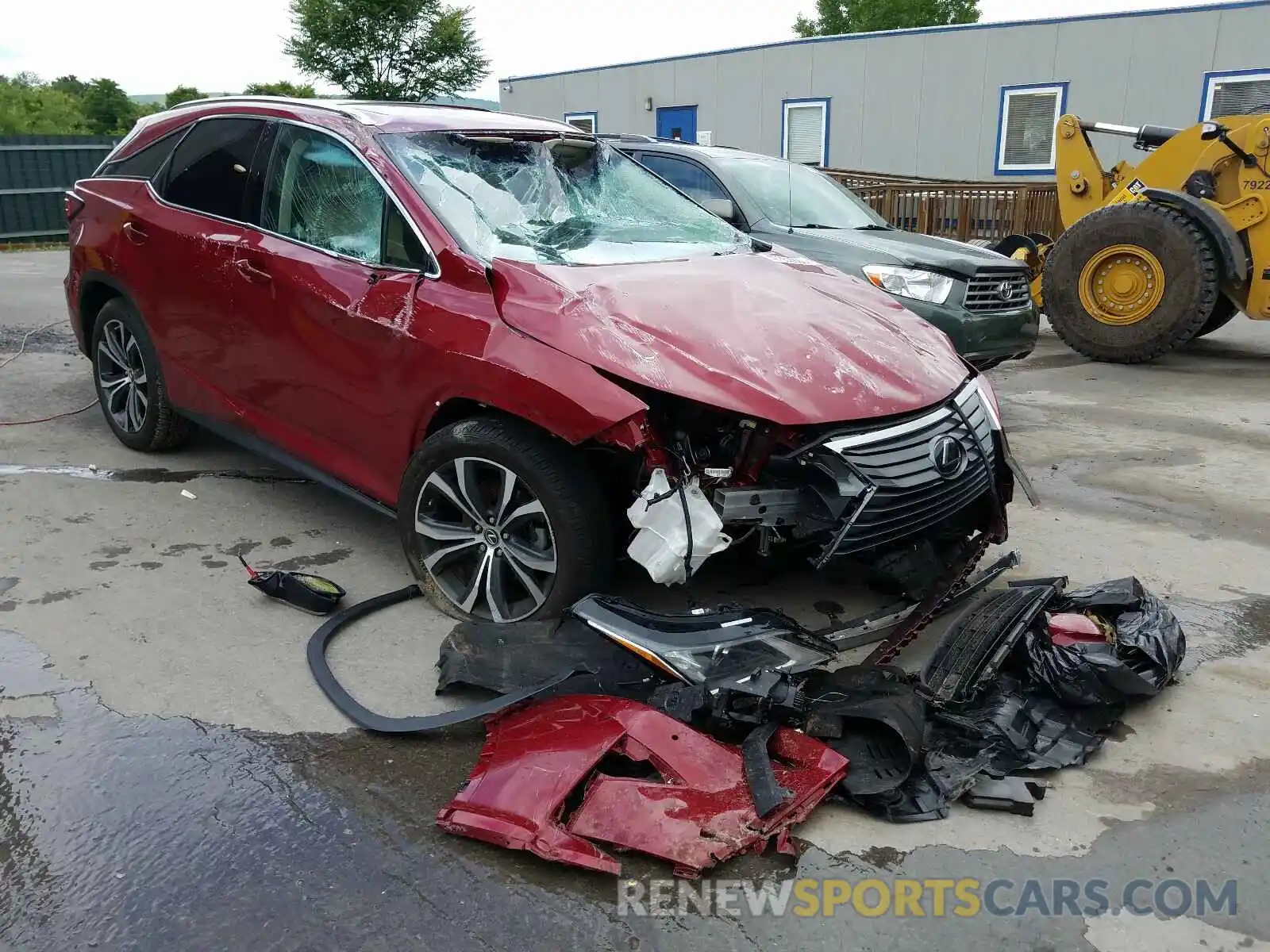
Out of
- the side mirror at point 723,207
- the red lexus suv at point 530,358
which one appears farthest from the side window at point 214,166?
the side mirror at point 723,207

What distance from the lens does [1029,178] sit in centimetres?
1786

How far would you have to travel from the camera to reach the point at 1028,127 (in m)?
17.5

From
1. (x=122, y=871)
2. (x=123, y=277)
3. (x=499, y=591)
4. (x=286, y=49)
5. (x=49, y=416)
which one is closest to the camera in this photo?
(x=122, y=871)

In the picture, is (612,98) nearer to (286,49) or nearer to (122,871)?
(286,49)

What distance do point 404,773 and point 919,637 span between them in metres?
1.94

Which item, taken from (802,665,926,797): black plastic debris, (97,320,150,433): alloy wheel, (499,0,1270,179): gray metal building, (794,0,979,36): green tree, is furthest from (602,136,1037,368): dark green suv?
(794,0,979,36): green tree

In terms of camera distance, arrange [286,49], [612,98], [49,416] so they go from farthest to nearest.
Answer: [286,49]
[612,98]
[49,416]

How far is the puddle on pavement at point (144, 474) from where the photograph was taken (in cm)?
537

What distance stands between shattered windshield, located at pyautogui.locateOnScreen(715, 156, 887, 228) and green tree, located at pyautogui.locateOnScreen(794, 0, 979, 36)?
42.2 meters

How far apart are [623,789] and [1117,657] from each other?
5.60 feet

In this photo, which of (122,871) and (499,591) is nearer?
(122,871)

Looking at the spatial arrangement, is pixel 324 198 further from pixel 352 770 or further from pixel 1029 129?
pixel 1029 129

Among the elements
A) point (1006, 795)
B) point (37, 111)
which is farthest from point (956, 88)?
point (37, 111)

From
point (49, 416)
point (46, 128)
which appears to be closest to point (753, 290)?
point (49, 416)
